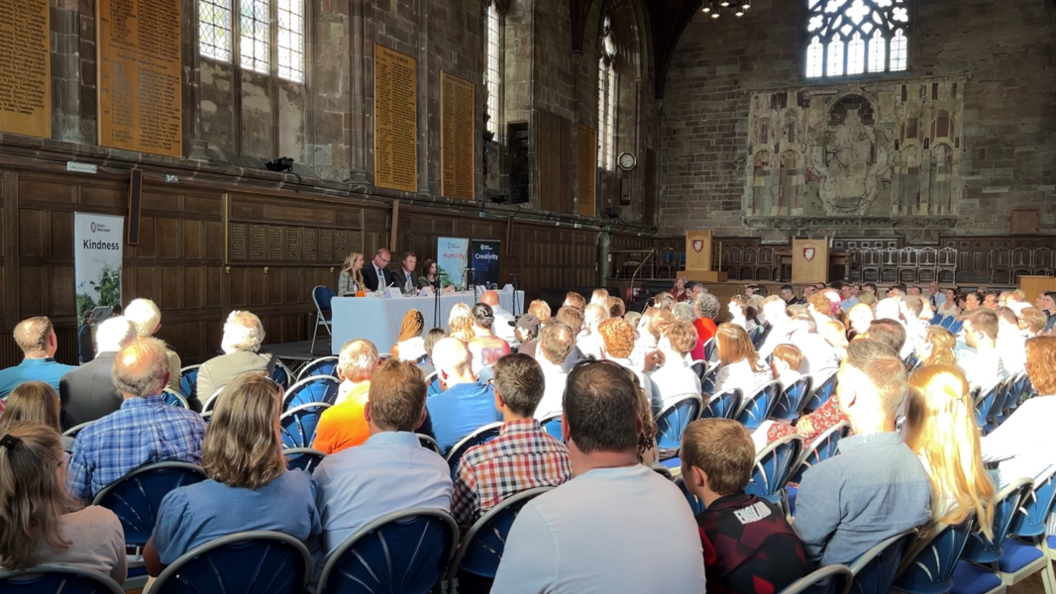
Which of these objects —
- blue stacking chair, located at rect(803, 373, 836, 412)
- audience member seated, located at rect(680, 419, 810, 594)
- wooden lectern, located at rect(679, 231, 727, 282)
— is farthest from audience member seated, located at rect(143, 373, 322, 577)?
wooden lectern, located at rect(679, 231, 727, 282)

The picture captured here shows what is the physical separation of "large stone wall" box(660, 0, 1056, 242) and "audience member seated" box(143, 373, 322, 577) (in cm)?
2246

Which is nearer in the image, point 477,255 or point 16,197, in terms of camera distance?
point 16,197

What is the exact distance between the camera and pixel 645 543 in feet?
5.72

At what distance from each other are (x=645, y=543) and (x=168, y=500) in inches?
57.0

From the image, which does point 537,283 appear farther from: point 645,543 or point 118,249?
point 645,543

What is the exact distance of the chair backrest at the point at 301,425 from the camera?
3971 mm

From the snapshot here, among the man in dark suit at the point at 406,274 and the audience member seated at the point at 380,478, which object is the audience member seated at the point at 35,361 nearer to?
the audience member seated at the point at 380,478

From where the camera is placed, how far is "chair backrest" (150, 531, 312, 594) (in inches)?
79.4

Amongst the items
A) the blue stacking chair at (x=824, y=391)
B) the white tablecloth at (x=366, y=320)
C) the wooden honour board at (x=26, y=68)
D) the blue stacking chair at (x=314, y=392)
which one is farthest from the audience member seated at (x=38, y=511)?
the wooden honour board at (x=26, y=68)

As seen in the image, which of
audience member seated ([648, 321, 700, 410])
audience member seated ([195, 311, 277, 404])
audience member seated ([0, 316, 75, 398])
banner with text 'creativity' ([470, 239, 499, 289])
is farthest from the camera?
banner with text 'creativity' ([470, 239, 499, 289])

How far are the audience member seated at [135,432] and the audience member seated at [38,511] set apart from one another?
815mm

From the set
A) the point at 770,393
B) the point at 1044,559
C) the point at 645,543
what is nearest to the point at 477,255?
the point at 770,393

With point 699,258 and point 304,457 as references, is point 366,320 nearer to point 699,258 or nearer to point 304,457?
point 304,457

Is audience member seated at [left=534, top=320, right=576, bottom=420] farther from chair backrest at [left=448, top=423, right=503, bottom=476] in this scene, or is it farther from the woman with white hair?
the woman with white hair
